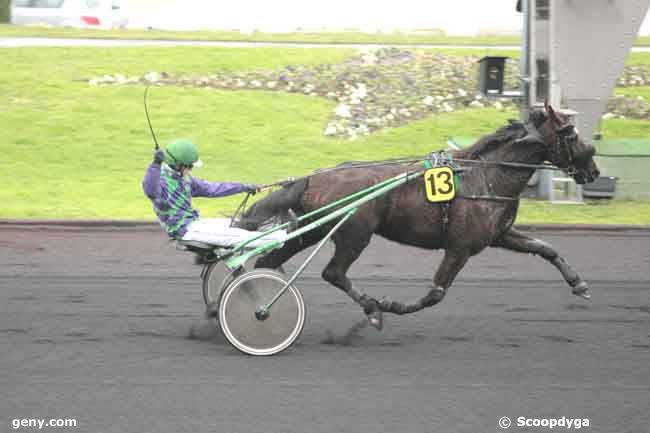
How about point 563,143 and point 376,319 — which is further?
point 563,143

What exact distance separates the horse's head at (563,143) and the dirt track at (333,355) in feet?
3.95

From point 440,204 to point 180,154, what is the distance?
69.1 inches

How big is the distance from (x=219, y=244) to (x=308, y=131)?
29.8ft

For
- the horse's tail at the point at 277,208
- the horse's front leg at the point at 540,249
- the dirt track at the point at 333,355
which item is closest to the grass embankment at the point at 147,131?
the dirt track at the point at 333,355

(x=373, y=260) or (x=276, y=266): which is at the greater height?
(x=276, y=266)

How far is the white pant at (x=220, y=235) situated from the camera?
6.75 metres

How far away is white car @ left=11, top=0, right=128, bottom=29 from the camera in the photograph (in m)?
23.6

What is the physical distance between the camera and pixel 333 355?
675 centimetres

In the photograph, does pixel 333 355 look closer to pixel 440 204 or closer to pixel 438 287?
pixel 438 287

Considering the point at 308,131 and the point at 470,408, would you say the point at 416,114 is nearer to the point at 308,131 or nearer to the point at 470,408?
the point at 308,131

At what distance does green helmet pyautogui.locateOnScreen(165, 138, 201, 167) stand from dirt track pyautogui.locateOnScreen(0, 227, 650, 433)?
4.02ft

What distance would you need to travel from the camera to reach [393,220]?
23.1 ft

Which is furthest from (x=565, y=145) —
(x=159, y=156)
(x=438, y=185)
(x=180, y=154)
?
(x=159, y=156)

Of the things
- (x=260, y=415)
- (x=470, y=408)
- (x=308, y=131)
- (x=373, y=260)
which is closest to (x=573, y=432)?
(x=470, y=408)
